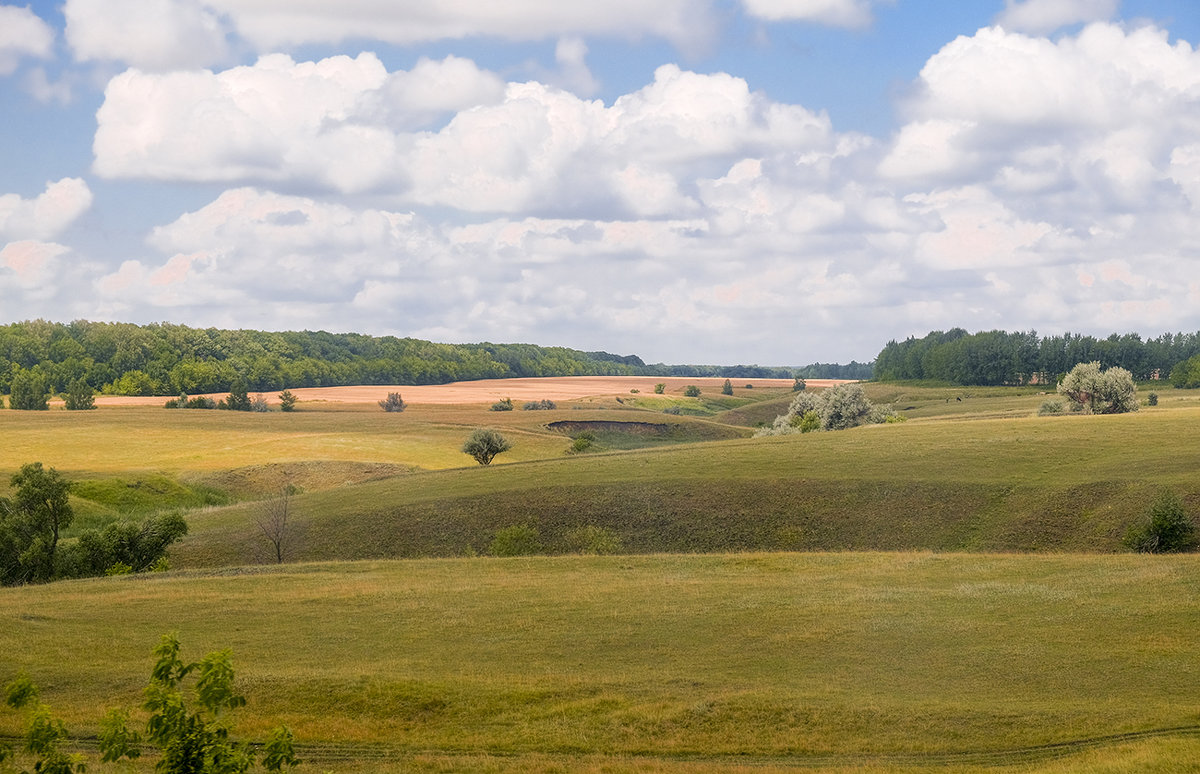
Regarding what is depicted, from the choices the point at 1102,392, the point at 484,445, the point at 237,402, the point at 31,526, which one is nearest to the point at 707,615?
the point at 31,526

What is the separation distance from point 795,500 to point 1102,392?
55.1m

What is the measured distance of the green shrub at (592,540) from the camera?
60391 millimetres

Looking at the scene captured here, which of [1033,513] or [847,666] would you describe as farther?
[1033,513]

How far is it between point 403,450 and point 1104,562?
7883cm

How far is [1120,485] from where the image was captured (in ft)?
198

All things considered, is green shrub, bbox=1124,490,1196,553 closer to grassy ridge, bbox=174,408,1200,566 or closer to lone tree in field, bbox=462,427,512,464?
grassy ridge, bbox=174,408,1200,566

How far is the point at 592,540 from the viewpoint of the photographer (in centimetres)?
6175

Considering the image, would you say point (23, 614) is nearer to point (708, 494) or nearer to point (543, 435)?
point (708, 494)

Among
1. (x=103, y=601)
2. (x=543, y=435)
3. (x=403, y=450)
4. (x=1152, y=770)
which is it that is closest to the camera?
(x=1152, y=770)

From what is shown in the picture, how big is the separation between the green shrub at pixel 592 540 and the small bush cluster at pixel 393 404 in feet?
321

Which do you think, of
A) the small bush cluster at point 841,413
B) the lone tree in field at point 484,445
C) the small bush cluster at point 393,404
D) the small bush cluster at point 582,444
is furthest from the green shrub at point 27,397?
the small bush cluster at point 841,413

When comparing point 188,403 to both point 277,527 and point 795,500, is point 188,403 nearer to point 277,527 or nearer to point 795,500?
point 277,527

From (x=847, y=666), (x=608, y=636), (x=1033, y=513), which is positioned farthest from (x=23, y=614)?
(x=1033, y=513)

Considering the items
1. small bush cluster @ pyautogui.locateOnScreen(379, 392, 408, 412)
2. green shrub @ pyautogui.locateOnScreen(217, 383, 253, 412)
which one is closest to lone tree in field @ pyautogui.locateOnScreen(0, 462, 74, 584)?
green shrub @ pyautogui.locateOnScreen(217, 383, 253, 412)
